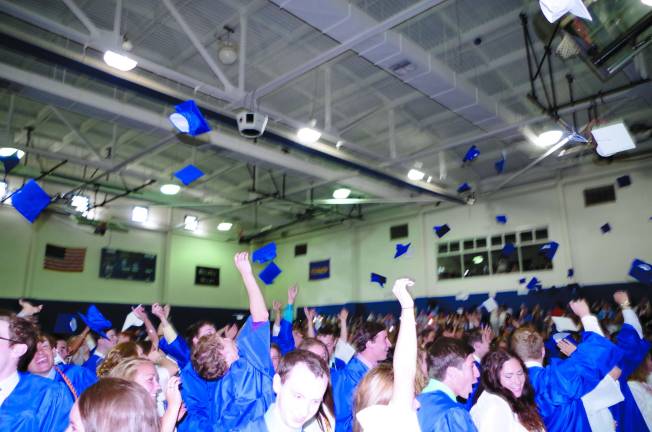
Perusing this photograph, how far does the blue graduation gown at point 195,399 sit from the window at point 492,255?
31.7 feet

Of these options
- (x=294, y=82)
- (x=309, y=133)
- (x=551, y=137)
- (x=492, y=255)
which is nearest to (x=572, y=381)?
(x=551, y=137)

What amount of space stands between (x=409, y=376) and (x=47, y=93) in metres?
6.97

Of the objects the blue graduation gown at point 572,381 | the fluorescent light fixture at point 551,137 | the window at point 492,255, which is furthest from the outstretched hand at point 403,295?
the window at point 492,255

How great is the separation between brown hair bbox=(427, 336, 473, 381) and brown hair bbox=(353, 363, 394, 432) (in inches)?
15.7

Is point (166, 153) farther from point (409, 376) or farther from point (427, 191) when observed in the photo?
point (409, 376)

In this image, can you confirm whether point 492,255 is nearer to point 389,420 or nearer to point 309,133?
point 309,133

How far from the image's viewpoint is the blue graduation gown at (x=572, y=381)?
9.00 feet

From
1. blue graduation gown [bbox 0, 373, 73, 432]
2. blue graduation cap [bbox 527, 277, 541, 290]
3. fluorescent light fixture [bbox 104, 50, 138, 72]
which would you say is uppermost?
fluorescent light fixture [bbox 104, 50, 138, 72]

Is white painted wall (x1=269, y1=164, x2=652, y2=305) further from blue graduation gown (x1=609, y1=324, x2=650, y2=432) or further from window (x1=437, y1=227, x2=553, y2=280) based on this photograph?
blue graduation gown (x1=609, y1=324, x2=650, y2=432)

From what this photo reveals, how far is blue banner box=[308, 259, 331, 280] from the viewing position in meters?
16.0

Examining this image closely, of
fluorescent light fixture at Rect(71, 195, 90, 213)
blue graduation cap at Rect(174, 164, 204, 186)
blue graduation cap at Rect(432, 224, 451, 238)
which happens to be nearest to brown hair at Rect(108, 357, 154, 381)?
blue graduation cap at Rect(174, 164, 204, 186)

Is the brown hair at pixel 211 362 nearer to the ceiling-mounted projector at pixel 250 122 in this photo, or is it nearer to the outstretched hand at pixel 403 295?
the outstretched hand at pixel 403 295

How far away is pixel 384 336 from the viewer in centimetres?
339

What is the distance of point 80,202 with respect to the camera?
38.6 ft
